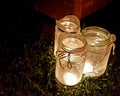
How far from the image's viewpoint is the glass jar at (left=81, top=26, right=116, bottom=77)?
84cm

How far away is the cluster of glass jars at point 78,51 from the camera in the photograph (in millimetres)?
796

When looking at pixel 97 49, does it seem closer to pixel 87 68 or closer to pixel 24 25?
pixel 87 68

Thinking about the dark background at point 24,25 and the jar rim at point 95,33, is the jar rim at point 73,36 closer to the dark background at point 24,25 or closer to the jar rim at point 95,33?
the jar rim at point 95,33

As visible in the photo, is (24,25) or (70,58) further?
(24,25)

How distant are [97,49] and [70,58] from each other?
0.35 feet

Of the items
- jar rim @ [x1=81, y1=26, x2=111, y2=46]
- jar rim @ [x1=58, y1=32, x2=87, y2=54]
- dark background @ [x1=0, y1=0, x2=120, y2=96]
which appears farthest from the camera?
dark background @ [x1=0, y1=0, x2=120, y2=96]

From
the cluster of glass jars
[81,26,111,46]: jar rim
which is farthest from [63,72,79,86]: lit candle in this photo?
[81,26,111,46]: jar rim

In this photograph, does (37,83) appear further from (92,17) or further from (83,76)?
(92,17)

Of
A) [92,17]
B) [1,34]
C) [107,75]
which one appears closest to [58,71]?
[107,75]

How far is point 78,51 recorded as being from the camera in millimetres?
771

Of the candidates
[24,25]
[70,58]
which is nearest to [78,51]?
[70,58]

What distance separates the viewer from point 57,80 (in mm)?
875

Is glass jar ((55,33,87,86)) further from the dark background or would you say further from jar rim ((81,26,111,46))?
the dark background

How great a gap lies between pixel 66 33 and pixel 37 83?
7.8 inches
